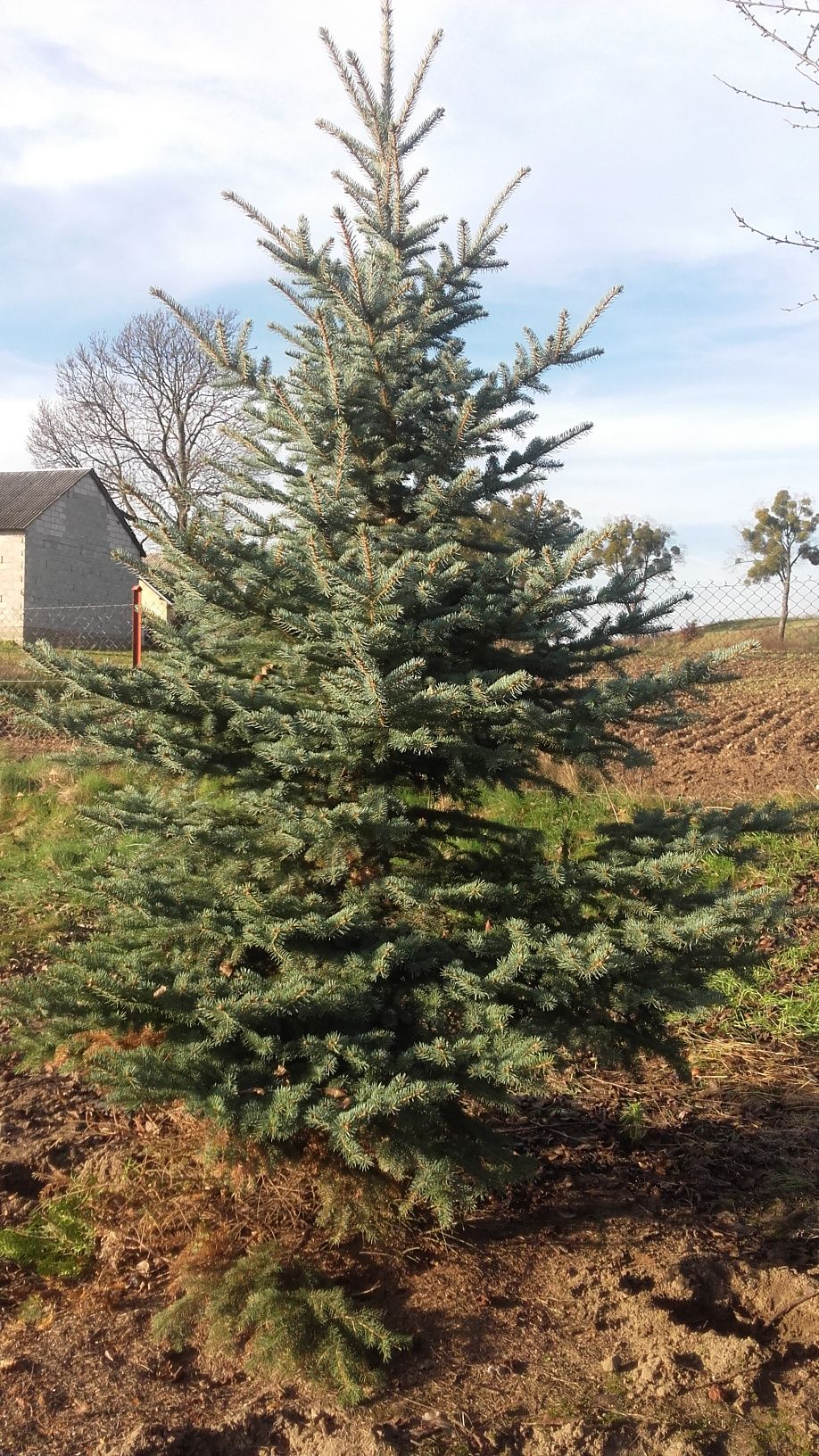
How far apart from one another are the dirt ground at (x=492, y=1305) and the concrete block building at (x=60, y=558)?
2178 cm

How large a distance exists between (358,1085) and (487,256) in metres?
3.07

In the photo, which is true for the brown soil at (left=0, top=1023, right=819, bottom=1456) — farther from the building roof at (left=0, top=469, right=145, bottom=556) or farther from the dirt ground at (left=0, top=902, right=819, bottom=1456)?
the building roof at (left=0, top=469, right=145, bottom=556)

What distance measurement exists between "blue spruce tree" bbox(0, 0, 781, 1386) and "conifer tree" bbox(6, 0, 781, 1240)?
1 cm

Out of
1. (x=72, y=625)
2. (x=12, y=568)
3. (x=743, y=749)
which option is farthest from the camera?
(x=72, y=625)

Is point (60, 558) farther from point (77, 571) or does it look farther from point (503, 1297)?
point (503, 1297)

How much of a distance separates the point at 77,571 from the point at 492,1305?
29130 mm

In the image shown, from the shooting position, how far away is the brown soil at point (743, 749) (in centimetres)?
903

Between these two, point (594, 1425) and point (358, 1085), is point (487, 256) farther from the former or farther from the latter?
point (594, 1425)

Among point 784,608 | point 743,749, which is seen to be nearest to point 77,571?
point 784,608

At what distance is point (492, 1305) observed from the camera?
299 cm

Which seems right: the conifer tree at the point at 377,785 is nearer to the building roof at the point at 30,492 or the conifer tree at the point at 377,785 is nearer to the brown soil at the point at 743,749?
the brown soil at the point at 743,749

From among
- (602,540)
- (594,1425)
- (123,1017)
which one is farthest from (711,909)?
(123,1017)

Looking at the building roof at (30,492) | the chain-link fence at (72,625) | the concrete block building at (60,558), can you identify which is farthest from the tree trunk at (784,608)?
the building roof at (30,492)

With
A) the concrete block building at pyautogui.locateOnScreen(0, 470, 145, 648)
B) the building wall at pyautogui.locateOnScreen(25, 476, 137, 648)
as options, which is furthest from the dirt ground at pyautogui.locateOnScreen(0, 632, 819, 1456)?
the building wall at pyautogui.locateOnScreen(25, 476, 137, 648)
